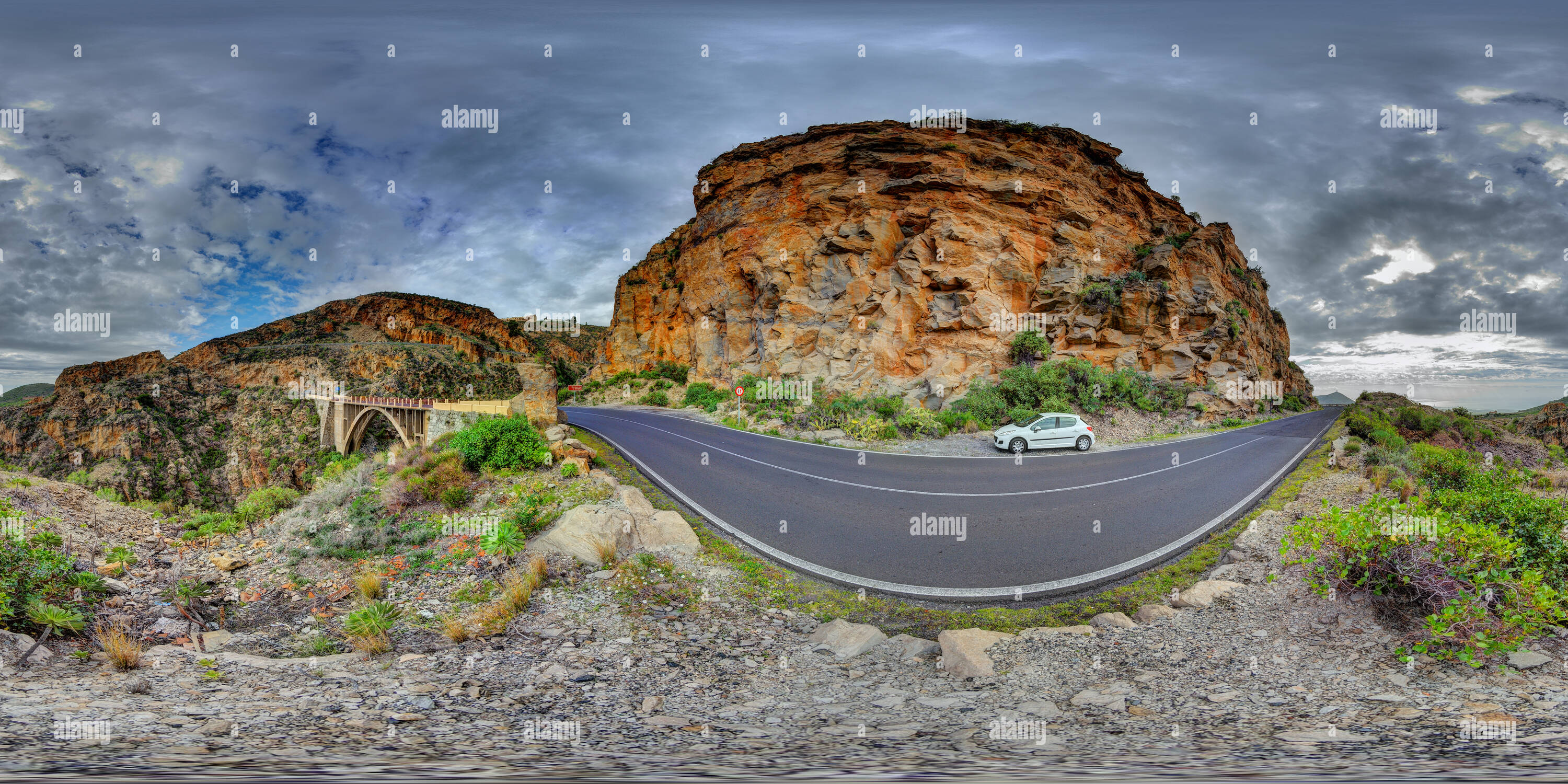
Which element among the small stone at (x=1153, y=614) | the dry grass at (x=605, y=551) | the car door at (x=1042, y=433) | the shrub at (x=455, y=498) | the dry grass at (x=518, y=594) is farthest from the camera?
the car door at (x=1042, y=433)

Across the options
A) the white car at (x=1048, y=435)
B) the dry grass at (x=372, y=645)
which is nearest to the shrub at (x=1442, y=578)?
the dry grass at (x=372, y=645)

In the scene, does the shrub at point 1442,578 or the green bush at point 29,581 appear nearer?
the shrub at point 1442,578

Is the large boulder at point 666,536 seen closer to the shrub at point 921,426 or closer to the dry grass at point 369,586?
the dry grass at point 369,586

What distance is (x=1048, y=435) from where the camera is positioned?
15.1 meters

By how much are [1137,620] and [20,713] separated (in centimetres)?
697

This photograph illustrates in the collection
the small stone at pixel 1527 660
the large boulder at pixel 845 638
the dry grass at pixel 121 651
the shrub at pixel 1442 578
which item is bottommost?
the large boulder at pixel 845 638

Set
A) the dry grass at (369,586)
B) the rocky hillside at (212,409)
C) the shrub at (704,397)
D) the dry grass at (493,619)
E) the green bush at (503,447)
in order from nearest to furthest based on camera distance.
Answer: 1. the dry grass at (493,619)
2. the dry grass at (369,586)
3. the green bush at (503,447)
4. the shrub at (704,397)
5. the rocky hillside at (212,409)

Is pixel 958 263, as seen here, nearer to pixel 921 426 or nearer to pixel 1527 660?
pixel 921 426

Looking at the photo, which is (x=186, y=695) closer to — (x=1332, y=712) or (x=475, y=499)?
(x=475, y=499)

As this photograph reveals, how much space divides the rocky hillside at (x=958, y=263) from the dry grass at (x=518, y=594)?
20414mm

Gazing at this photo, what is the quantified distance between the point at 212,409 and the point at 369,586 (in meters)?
74.1

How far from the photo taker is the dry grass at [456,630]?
424 cm

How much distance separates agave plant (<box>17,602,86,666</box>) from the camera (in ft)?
13.2

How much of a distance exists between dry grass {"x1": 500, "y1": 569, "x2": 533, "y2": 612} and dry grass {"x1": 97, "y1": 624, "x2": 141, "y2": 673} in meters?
2.27
